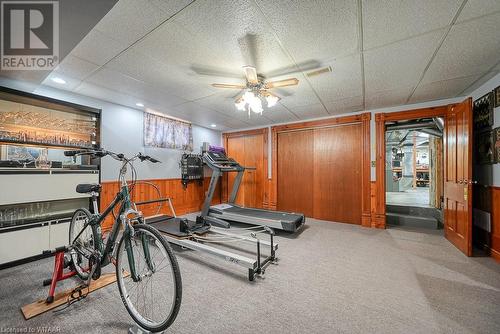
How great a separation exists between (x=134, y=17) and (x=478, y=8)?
2.69 m

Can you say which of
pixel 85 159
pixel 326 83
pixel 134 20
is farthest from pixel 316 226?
pixel 85 159

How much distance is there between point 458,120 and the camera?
291cm

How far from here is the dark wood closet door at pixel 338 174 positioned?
4.21 meters

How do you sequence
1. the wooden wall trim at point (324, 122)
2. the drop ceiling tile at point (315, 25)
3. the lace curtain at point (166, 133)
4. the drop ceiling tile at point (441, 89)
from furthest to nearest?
the lace curtain at point (166, 133) → the wooden wall trim at point (324, 122) → the drop ceiling tile at point (441, 89) → the drop ceiling tile at point (315, 25)

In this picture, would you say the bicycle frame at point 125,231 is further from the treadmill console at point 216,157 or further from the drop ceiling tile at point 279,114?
the drop ceiling tile at point 279,114

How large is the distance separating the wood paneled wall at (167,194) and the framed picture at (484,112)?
17.9 ft

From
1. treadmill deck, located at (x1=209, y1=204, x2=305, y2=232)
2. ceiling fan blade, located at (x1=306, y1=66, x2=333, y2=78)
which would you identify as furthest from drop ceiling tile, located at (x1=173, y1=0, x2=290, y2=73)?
treadmill deck, located at (x1=209, y1=204, x2=305, y2=232)

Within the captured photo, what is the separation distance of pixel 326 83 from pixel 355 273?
2.49 meters

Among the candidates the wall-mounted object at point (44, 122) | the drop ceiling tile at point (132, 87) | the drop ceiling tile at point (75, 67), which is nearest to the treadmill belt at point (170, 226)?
the wall-mounted object at point (44, 122)

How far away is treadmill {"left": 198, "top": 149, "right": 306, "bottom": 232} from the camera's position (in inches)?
139

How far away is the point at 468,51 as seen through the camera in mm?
2031

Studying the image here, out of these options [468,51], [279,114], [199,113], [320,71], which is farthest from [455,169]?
[199,113]

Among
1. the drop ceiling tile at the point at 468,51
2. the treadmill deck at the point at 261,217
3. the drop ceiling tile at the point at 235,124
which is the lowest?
the treadmill deck at the point at 261,217

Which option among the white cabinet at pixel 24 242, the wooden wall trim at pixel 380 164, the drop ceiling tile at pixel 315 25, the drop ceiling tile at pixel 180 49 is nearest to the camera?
the drop ceiling tile at pixel 315 25
